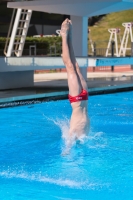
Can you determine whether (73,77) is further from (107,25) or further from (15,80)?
(107,25)

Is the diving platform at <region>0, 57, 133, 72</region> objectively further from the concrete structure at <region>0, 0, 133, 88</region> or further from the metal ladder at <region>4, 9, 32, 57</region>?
the metal ladder at <region>4, 9, 32, 57</region>

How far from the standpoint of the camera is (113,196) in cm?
545

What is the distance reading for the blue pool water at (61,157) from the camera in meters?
5.63

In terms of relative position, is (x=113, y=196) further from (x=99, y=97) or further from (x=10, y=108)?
(x=99, y=97)

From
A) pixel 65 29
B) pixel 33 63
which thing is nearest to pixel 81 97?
pixel 65 29

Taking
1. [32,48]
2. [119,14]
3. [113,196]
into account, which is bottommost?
[113,196]

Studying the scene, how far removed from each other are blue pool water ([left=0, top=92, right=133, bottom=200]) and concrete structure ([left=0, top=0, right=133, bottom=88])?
378 centimetres

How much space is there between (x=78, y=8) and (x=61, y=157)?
9.46m

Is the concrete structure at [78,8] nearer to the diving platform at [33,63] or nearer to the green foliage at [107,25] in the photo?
the diving platform at [33,63]

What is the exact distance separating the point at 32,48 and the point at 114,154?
13448 mm

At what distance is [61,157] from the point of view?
7.26 metres

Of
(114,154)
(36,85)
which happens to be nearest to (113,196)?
(114,154)

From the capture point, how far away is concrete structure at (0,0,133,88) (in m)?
15.0

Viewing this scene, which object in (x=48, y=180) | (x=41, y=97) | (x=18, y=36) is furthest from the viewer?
(x=18, y=36)
